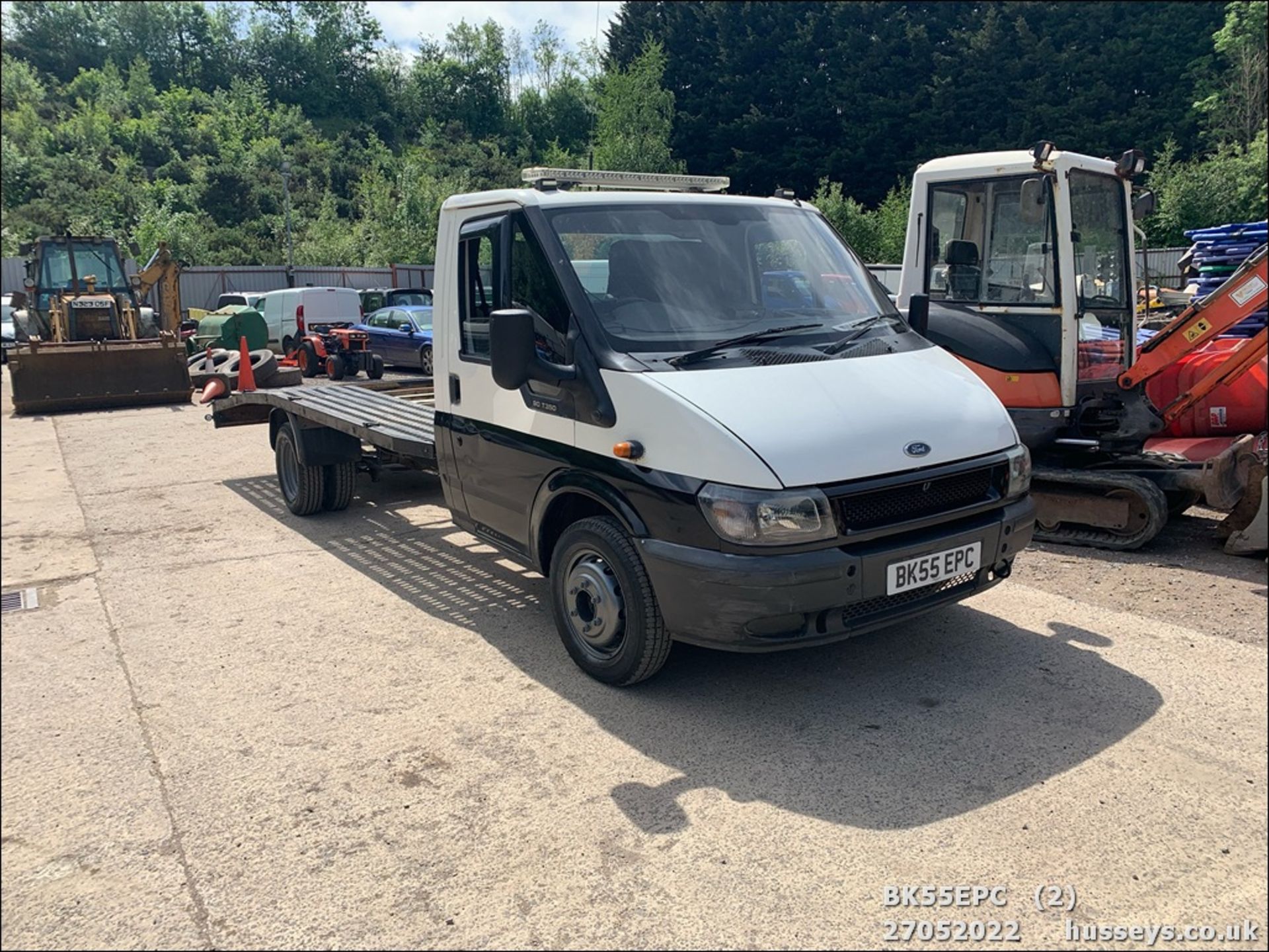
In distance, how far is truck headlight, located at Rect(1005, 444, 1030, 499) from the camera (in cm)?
460

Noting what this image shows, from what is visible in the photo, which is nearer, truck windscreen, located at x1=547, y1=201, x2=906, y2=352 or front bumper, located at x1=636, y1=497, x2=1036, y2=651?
front bumper, located at x1=636, y1=497, x2=1036, y2=651

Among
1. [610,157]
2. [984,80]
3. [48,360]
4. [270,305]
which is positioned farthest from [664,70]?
[48,360]

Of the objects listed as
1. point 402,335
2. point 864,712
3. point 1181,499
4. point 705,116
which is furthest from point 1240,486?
point 705,116

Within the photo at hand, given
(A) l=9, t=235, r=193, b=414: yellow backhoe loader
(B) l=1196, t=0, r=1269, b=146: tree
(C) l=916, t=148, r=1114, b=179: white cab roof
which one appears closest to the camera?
(C) l=916, t=148, r=1114, b=179: white cab roof

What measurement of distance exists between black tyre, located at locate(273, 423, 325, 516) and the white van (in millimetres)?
16018

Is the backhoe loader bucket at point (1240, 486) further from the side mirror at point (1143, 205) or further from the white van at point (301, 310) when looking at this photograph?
the white van at point (301, 310)

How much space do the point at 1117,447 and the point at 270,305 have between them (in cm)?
2301

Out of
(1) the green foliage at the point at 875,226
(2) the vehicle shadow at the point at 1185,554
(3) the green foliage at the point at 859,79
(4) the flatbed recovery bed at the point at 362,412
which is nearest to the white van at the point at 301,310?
(4) the flatbed recovery bed at the point at 362,412

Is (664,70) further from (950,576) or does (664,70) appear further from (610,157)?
(950,576)

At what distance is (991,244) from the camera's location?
24.1ft

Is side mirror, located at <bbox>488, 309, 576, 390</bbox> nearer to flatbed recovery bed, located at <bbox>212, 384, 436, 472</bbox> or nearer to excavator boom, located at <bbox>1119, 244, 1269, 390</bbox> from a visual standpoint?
flatbed recovery bed, located at <bbox>212, 384, 436, 472</bbox>

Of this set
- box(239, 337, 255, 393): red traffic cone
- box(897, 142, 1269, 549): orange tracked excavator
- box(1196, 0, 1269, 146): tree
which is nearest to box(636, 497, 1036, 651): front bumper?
box(897, 142, 1269, 549): orange tracked excavator

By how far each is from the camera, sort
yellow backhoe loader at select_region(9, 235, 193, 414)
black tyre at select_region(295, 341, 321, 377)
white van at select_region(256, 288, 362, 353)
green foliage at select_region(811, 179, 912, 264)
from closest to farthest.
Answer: yellow backhoe loader at select_region(9, 235, 193, 414), black tyre at select_region(295, 341, 321, 377), white van at select_region(256, 288, 362, 353), green foliage at select_region(811, 179, 912, 264)

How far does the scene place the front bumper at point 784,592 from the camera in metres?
3.88
